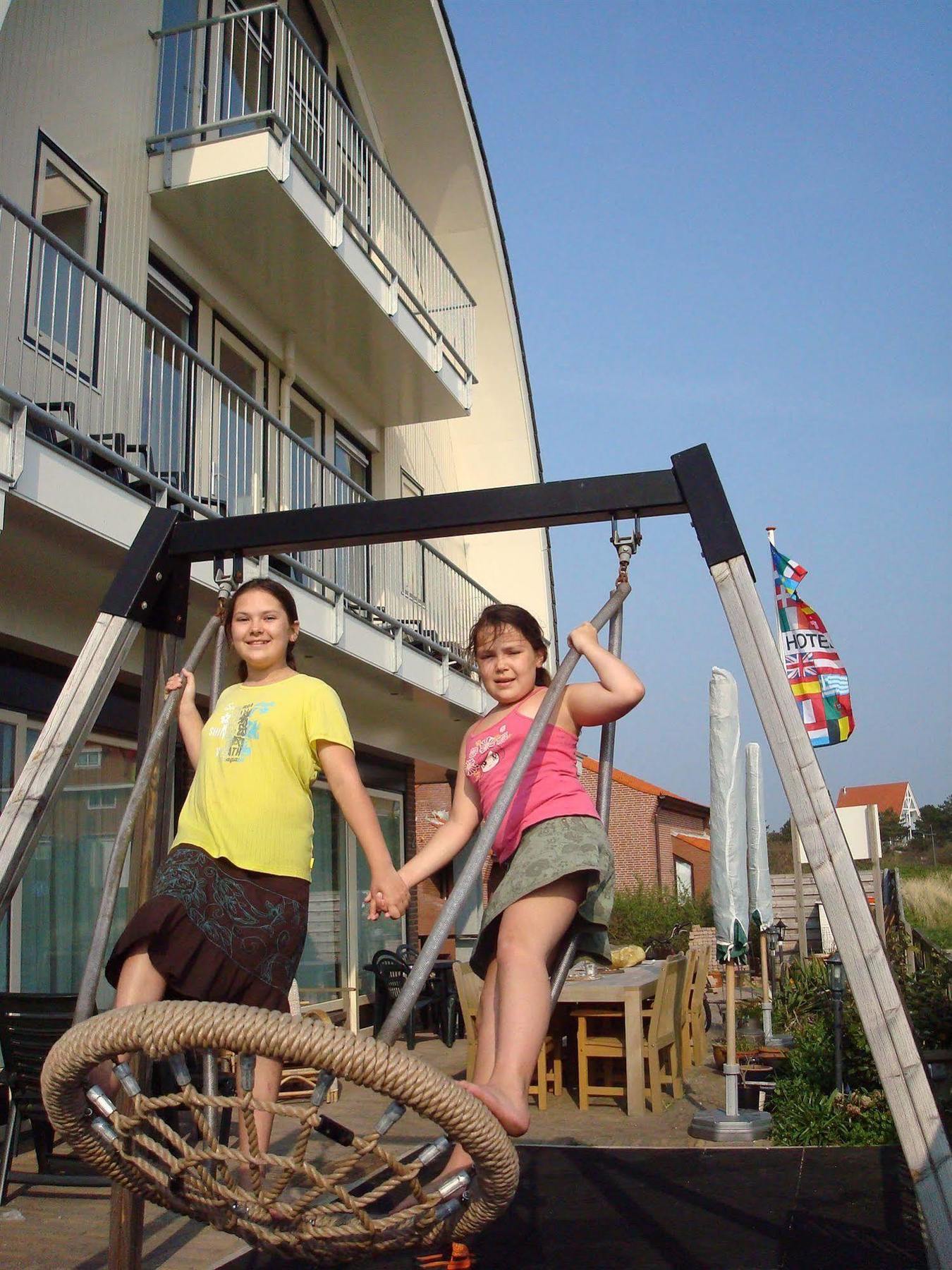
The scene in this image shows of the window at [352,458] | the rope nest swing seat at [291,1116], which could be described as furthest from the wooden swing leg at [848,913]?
the window at [352,458]

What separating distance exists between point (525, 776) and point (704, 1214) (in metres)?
3.40

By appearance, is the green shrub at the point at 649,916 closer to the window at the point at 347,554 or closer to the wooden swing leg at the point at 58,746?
the window at the point at 347,554

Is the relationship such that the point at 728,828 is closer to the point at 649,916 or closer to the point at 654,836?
the point at 649,916

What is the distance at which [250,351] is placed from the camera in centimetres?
1051

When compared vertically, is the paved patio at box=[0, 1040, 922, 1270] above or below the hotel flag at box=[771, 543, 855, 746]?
below

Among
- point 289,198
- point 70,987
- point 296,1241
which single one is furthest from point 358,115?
point 296,1241

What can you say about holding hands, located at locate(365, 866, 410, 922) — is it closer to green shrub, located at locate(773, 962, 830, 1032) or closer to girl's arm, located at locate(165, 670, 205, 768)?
girl's arm, located at locate(165, 670, 205, 768)

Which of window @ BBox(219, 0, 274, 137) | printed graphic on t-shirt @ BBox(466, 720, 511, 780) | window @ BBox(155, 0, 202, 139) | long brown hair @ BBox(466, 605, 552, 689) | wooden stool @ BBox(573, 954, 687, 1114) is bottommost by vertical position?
wooden stool @ BBox(573, 954, 687, 1114)

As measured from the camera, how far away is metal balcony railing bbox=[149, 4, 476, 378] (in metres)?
9.05

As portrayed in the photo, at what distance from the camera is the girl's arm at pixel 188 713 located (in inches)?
139

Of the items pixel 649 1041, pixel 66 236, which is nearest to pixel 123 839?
pixel 649 1041

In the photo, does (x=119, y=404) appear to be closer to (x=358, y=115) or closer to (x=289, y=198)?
(x=289, y=198)

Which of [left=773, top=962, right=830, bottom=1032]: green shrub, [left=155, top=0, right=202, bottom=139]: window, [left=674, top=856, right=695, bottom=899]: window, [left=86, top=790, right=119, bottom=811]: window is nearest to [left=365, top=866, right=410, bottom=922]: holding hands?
[left=86, top=790, right=119, bottom=811]: window

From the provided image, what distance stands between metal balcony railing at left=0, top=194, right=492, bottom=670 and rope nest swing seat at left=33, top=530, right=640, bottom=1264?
397 centimetres
